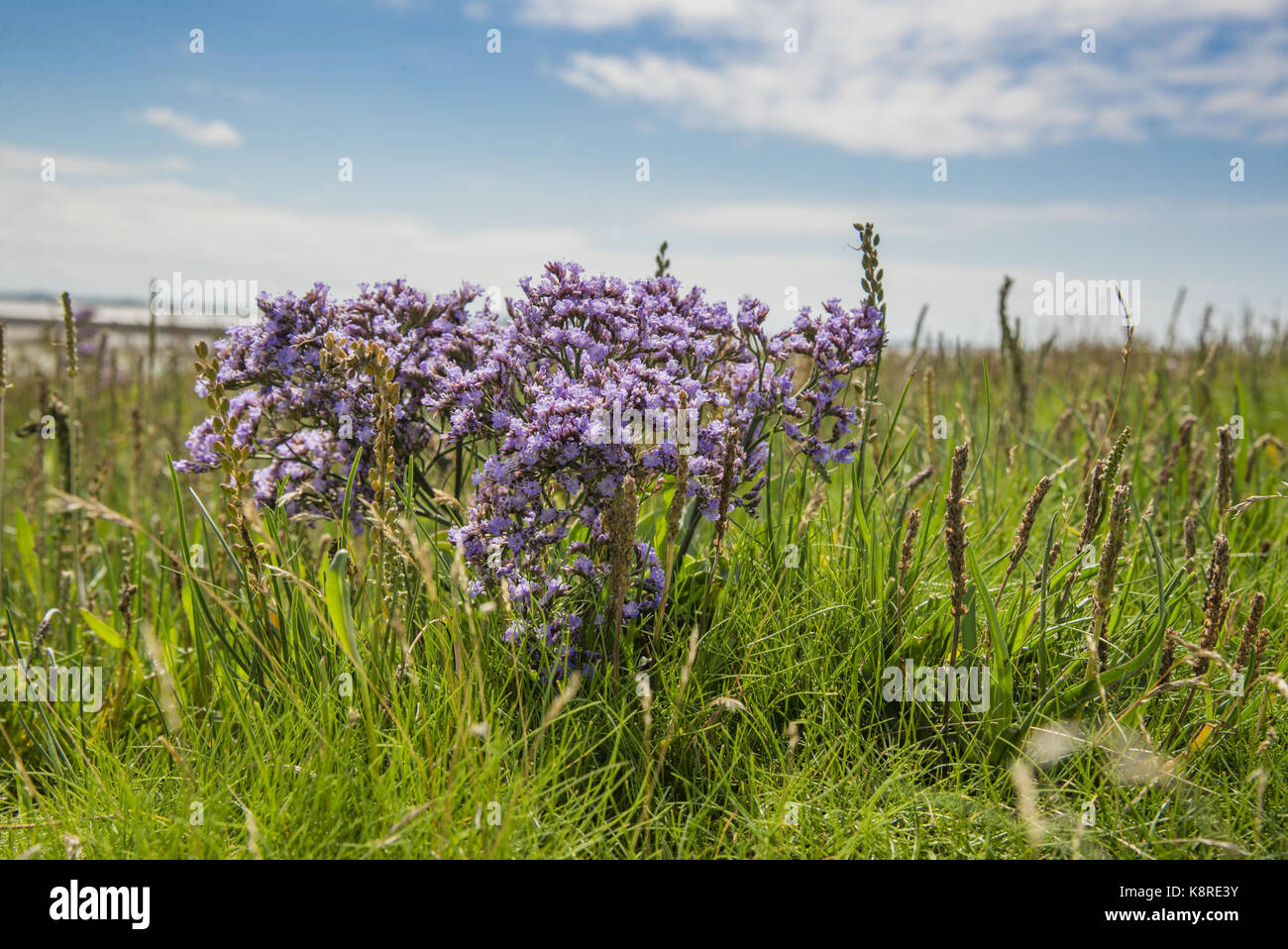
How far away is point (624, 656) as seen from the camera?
113 inches

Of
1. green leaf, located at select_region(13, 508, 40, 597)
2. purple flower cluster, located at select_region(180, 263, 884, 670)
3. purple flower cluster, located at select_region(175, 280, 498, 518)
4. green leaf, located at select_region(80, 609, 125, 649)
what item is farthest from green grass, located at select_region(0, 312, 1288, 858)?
green leaf, located at select_region(13, 508, 40, 597)

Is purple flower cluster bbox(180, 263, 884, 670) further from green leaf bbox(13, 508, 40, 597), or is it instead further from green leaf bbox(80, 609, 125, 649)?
green leaf bbox(13, 508, 40, 597)

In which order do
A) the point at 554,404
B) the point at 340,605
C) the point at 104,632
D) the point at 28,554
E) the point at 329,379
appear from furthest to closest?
the point at 28,554, the point at 104,632, the point at 329,379, the point at 554,404, the point at 340,605

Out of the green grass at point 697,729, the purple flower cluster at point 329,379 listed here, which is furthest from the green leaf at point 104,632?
the purple flower cluster at point 329,379

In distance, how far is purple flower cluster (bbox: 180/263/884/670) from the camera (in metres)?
2.74

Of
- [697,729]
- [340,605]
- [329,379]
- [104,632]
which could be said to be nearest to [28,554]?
[104,632]

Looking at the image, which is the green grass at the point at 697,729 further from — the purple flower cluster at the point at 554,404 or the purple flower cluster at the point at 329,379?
the purple flower cluster at the point at 329,379

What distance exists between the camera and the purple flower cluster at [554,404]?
2.74 m

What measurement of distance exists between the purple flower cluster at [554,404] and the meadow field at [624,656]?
0.02 metres

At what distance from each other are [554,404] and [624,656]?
2.87ft

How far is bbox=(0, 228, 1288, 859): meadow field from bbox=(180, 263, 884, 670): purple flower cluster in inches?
0.6

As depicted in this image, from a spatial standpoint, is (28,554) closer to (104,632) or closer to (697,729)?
(104,632)
